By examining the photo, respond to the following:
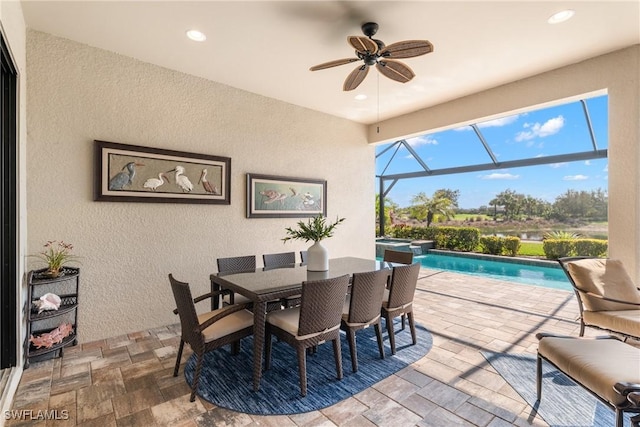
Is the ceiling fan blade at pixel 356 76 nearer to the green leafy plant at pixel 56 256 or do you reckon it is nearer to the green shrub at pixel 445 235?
the green leafy plant at pixel 56 256

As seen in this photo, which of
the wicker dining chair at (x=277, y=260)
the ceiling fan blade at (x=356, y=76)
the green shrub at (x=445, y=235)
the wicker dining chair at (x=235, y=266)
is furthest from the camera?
the green shrub at (x=445, y=235)

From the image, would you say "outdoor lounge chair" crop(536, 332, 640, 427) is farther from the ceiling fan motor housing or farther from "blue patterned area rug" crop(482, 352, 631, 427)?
the ceiling fan motor housing

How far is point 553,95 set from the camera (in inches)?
143

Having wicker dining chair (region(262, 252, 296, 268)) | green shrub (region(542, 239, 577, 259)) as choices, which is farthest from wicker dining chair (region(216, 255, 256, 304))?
green shrub (region(542, 239, 577, 259))

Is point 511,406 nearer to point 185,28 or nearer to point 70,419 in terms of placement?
point 70,419

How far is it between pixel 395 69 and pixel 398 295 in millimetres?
2077

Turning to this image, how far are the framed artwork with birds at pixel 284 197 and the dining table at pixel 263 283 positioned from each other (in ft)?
4.28

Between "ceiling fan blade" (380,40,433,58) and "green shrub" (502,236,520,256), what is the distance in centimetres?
818

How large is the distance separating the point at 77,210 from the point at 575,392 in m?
4.46

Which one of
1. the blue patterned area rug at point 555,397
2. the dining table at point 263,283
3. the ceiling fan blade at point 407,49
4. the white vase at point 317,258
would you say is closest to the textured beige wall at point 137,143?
the dining table at point 263,283

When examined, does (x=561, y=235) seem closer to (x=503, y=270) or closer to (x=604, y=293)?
(x=503, y=270)

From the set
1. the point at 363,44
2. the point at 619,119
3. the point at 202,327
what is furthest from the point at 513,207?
the point at 202,327

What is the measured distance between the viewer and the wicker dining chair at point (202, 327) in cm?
208

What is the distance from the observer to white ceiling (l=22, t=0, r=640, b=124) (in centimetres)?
249
